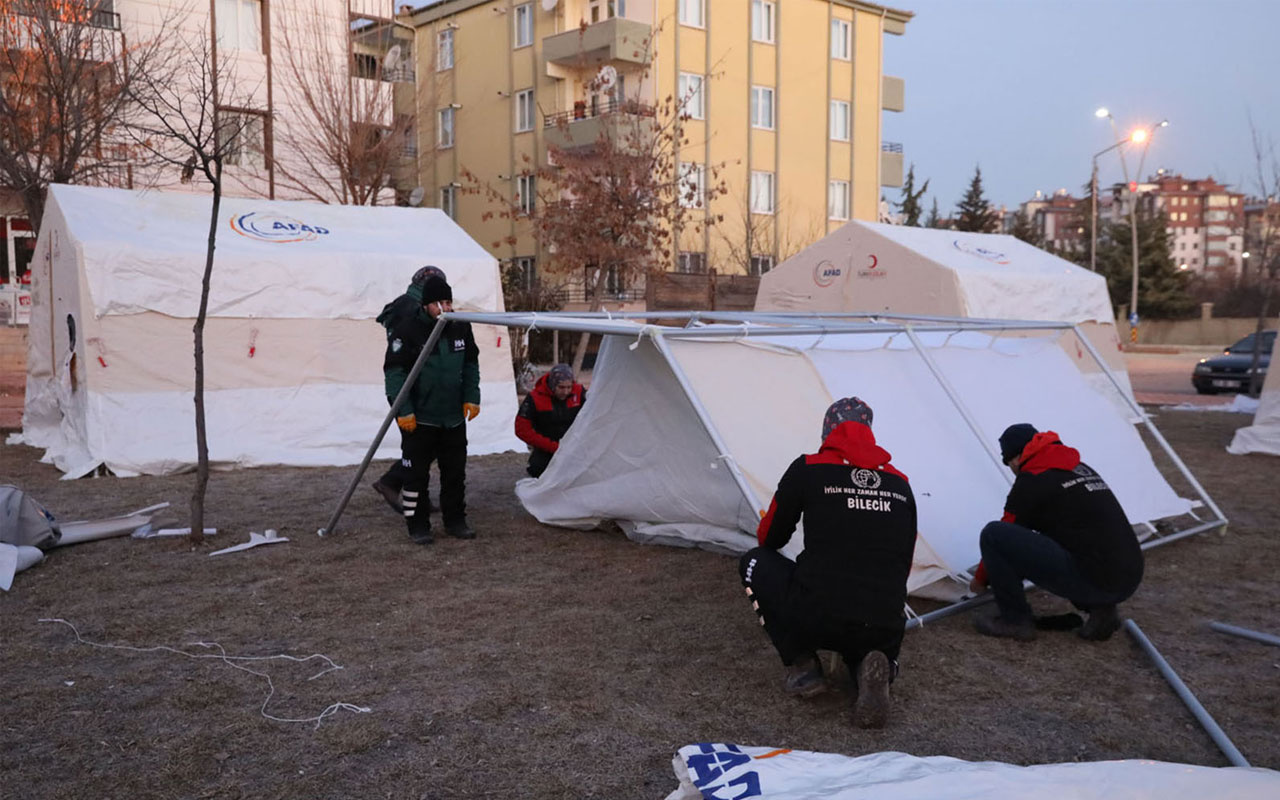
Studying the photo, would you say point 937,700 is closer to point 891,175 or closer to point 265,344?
point 265,344

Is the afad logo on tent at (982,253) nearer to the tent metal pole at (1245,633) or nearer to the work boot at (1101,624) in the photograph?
the tent metal pole at (1245,633)

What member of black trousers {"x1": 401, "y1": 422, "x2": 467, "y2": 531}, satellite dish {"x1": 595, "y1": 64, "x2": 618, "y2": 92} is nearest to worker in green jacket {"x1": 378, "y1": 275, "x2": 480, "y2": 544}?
black trousers {"x1": 401, "y1": 422, "x2": 467, "y2": 531}

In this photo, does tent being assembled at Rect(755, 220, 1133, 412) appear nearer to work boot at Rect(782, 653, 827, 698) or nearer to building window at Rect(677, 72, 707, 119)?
work boot at Rect(782, 653, 827, 698)

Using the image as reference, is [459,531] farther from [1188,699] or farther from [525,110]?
[525,110]

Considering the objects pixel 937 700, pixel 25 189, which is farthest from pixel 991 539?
pixel 25 189

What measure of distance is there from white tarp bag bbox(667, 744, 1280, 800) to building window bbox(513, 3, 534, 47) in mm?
28131

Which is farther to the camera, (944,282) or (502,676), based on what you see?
(944,282)

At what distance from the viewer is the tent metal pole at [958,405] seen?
5922mm

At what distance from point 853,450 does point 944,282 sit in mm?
9535

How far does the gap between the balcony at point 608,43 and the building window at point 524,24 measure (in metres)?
2.16

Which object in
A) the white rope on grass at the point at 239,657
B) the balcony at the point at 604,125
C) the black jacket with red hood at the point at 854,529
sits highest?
the balcony at the point at 604,125

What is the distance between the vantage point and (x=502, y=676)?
14.3 feet

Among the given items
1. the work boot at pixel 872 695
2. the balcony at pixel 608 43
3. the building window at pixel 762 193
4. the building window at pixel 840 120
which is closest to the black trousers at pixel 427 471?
the work boot at pixel 872 695

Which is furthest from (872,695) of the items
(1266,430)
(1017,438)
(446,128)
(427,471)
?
(446,128)
